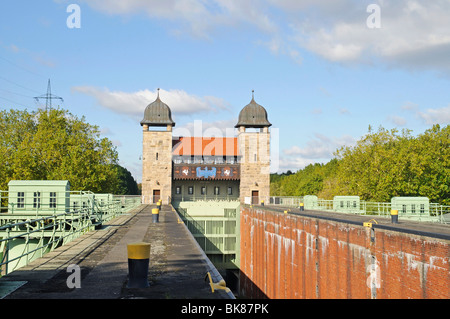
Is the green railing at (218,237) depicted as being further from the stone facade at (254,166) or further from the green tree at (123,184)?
the green tree at (123,184)

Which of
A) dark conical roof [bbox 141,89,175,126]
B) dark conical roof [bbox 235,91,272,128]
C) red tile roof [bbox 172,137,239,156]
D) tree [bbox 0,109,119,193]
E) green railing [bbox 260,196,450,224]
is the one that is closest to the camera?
green railing [bbox 260,196,450,224]

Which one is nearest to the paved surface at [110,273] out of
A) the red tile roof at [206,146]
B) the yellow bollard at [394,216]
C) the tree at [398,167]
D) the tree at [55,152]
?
the yellow bollard at [394,216]

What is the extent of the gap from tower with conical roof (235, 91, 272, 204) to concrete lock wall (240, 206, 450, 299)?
28.1 metres

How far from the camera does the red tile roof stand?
211ft

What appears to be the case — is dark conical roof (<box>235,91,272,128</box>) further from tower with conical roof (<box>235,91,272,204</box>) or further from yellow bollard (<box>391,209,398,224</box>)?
yellow bollard (<box>391,209,398,224</box>)

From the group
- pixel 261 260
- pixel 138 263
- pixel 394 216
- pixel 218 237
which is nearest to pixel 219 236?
pixel 218 237

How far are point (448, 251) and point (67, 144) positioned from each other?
4193cm

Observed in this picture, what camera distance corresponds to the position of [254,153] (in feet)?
200

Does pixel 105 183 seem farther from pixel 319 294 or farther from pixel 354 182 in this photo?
pixel 319 294

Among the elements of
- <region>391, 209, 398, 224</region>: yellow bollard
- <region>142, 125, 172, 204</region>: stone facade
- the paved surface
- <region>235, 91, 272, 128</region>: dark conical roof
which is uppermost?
<region>235, 91, 272, 128</region>: dark conical roof

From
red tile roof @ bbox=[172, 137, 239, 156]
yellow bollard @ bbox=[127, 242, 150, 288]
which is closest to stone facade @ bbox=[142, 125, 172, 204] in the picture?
red tile roof @ bbox=[172, 137, 239, 156]

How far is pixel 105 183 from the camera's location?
4959 centimetres

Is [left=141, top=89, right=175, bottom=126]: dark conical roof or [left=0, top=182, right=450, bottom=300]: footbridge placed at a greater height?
[left=141, top=89, right=175, bottom=126]: dark conical roof

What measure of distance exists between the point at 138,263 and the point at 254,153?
53638 millimetres
